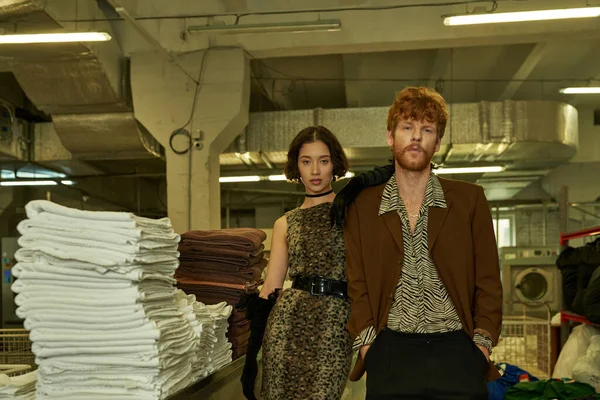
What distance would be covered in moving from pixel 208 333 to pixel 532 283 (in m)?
7.33

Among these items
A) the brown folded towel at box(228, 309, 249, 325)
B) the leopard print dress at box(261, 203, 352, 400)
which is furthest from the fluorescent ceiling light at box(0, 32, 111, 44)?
the leopard print dress at box(261, 203, 352, 400)

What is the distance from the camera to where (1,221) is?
10.4 metres

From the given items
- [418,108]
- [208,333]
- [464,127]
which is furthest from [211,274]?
[464,127]

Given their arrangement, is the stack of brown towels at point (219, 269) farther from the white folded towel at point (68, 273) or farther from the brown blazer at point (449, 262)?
the white folded towel at point (68, 273)

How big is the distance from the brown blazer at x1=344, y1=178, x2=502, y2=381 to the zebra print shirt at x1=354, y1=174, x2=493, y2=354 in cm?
2

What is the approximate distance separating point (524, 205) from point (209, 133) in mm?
8888

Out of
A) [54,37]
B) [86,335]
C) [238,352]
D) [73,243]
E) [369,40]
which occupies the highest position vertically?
[369,40]

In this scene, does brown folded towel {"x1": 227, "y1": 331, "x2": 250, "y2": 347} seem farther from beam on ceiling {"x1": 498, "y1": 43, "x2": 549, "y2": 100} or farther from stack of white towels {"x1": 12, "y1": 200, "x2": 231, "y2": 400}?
beam on ceiling {"x1": 498, "y1": 43, "x2": 549, "y2": 100}

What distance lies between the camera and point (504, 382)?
4.73 m

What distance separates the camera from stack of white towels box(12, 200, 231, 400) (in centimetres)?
174

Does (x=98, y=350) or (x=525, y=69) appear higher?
(x=525, y=69)

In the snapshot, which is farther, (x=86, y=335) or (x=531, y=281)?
(x=531, y=281)

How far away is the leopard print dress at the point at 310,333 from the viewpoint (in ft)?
6.99

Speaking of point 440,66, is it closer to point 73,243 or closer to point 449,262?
point 449,262
